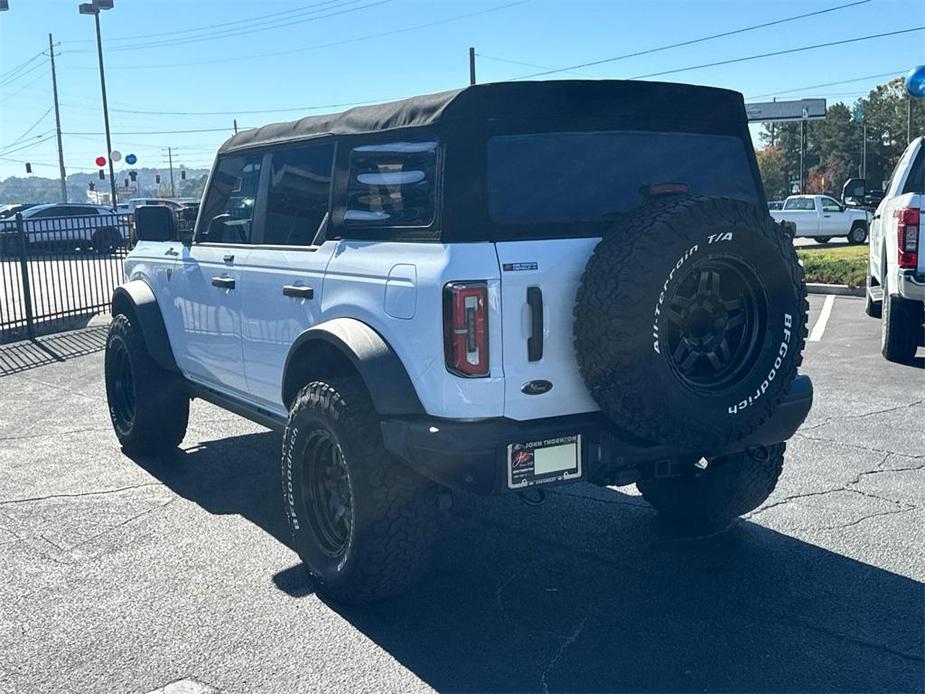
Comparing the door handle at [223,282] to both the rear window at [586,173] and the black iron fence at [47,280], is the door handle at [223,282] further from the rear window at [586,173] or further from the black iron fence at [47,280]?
the black iron fence at [47,280]

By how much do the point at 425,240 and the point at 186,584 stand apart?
1908 millimetres

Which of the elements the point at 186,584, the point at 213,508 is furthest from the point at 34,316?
the point at 186,584

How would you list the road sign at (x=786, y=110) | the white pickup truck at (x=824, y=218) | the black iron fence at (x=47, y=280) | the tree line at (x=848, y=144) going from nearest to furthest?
the black iron fence at (x=47, y=280)
the white pickup truck at (x=824, y=218)
the road sign at (x=786, y=110)
the tree line at (x=848, y=144)

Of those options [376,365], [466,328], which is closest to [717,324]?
[466,328]

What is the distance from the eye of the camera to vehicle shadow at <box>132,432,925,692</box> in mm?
3473

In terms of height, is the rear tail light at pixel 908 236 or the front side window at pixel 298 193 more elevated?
the front side window at pixel 298 193

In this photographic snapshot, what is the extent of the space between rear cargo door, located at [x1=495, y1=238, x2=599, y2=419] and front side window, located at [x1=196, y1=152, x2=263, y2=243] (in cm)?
215

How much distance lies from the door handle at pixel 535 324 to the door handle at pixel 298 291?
1.20 meters

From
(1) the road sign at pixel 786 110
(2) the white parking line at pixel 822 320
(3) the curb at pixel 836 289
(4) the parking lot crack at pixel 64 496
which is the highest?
(1) the road sign at pixel 786 110

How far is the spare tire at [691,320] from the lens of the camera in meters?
3.52

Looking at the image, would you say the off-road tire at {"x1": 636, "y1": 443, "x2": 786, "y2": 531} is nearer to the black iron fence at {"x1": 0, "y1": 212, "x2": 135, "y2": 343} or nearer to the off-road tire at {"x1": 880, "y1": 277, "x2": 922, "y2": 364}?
the off-road tire at {"x1": 880, "y1": 277, "x2": 922, "y2": 364}

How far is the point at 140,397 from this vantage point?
6.23 metres

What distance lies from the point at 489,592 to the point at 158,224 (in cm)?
315

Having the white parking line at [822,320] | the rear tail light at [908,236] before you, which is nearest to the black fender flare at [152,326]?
the rear tail light at [908,236]
